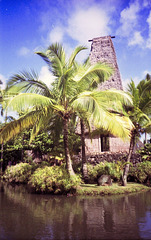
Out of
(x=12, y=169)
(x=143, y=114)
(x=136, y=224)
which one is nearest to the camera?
(x=136, y=224)

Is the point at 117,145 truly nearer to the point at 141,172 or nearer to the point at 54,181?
the point at 141,172

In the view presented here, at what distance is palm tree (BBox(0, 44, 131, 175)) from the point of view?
8.07 m

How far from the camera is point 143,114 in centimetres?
1019

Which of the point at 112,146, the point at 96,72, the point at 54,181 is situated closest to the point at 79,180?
the point at 54,181

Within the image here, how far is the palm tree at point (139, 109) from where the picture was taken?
10.5 metres

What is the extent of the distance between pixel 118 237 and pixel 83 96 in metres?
5.68

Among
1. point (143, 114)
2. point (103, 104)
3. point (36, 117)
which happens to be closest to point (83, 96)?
point (103, 104)

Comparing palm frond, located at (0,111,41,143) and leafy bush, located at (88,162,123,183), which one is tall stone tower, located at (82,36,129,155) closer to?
leafy bush, located at (88,162,123,183)

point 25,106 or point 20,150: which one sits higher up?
point 25,106

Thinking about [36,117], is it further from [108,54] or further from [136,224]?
[108,54]

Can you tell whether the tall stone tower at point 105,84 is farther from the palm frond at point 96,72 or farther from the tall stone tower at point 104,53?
the palm frond at point 96,72

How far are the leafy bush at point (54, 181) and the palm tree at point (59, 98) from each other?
55 cm

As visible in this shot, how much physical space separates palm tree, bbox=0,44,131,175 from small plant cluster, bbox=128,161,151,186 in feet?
13.1

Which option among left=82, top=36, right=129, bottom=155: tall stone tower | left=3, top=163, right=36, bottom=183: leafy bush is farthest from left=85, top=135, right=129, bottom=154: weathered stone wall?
left=3, top=163, right=36, bottom=183: leafy bush
